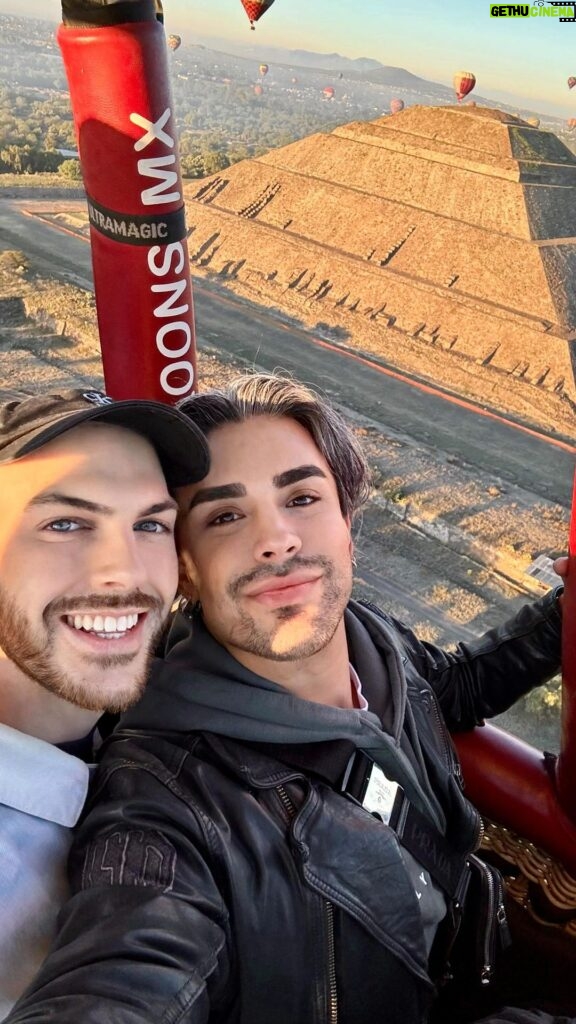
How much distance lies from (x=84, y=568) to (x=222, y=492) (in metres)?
0.32

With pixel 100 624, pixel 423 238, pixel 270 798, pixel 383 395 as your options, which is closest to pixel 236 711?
pixel 270 798

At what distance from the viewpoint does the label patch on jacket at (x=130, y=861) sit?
1.00 metres

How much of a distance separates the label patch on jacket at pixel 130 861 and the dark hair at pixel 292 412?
757 mm

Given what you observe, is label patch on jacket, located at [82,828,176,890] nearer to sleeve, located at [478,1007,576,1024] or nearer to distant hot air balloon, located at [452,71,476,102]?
sleeve, located at [478,1007,576,1024]

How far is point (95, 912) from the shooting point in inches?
37.6

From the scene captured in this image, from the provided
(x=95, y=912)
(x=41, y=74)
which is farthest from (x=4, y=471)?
(x=41, y=74)

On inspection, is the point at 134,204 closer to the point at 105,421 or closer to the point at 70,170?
the point at 105,421

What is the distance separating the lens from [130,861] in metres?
1.01

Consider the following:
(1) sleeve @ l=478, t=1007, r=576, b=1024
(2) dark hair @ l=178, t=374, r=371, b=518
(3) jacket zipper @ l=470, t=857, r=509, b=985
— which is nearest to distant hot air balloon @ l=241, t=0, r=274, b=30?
(2) dark hair @ l=178, t=374, r=371, b=518

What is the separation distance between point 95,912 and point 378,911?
43cm

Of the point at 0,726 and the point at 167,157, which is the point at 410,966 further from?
the point at 167,157

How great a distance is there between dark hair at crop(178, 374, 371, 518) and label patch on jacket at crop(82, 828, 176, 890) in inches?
29.8

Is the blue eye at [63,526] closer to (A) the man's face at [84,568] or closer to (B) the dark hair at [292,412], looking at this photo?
(A) the man's face at [84,568]

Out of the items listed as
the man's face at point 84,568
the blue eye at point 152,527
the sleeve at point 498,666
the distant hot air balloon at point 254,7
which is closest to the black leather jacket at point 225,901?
the man's face at point 84,568
